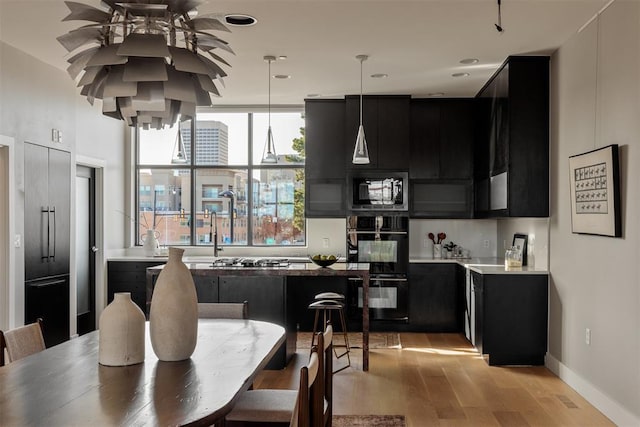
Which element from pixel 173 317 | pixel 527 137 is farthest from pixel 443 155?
pixel 173 317

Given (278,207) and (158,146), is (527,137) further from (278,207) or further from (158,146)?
(158,146)

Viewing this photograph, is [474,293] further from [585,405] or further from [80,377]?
[80,377]

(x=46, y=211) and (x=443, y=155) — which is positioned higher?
(x=443, y=155)

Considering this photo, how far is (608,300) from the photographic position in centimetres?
396

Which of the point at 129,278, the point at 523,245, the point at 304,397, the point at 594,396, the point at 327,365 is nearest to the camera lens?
the point at 304,397

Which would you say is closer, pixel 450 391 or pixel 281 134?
pixel 450 391

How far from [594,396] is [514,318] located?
1.17m

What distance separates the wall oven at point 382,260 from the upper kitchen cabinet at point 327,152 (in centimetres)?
36

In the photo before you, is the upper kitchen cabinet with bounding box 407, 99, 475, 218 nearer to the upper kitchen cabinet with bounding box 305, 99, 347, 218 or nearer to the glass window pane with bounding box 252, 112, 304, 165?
the upper kitchen cabinet with bounding box 305, 99, 347, 218

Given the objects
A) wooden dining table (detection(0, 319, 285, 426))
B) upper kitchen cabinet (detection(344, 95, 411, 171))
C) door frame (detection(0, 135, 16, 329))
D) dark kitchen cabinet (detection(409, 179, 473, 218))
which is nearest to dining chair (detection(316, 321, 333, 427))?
wooden dining table (detection(0, 319, 285, 426))

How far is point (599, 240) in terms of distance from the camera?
13.4 ft

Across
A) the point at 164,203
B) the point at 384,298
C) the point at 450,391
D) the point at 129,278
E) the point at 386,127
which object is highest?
the point at 386,127

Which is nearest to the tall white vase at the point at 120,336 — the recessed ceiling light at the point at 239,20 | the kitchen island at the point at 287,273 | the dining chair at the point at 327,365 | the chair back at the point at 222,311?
the dining chair at the point at 327,365

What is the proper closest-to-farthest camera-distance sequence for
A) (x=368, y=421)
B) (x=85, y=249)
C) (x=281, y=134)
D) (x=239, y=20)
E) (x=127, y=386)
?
(x=127, y=386) < (x=368, y=421) < (x=239, y=20) < (x=85, y=249) < (x=281, y=134)
